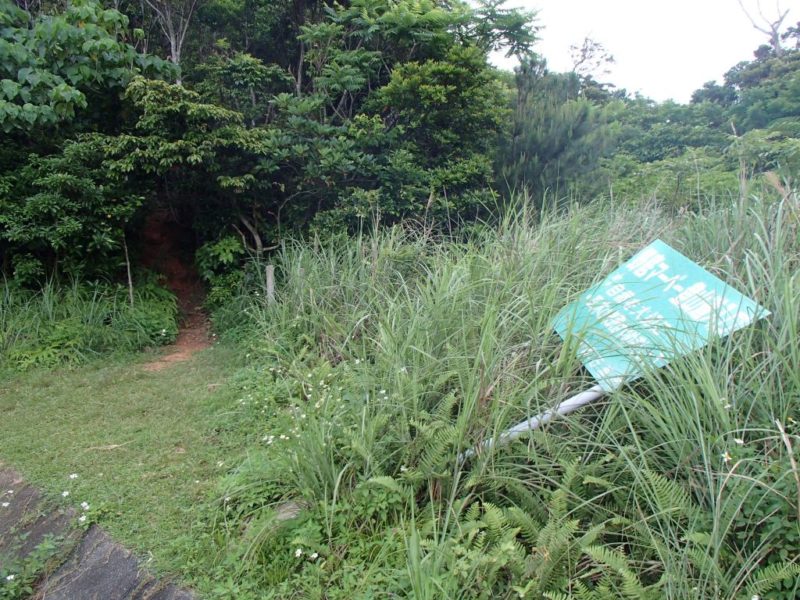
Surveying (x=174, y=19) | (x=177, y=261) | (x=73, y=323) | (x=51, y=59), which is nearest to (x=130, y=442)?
(x=73, y=323)

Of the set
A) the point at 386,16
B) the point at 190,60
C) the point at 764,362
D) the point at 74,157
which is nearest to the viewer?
the point at 764,362

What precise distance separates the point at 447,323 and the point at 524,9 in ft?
17.2

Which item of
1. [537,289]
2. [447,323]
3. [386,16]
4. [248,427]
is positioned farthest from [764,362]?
[386,16]

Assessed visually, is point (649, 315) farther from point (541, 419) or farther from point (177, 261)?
point (177, 261)

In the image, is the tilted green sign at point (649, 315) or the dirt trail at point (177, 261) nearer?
the tilted green sign at point (649, 315)

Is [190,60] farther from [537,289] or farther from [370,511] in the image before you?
[370,511]

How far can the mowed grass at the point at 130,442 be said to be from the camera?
9.86 feet

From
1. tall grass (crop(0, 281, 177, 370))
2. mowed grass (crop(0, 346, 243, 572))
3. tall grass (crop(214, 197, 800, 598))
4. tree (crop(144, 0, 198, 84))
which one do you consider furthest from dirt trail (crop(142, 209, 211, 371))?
tall grass (crop(214, 197, 800, 598))

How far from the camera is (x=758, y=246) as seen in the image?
3.50m

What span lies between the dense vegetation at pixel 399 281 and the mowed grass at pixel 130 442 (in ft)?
0.49

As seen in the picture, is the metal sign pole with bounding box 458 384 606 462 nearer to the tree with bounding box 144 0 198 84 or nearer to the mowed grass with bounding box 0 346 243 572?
the mowed grass with bounding box 0 346 243 572

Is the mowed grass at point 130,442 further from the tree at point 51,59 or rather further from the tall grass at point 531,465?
the tree at point 51,59

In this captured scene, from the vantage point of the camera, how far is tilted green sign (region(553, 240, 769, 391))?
269 centimetres

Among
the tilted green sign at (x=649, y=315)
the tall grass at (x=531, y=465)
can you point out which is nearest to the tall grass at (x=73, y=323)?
the tall grass at (x=531, y=465)
